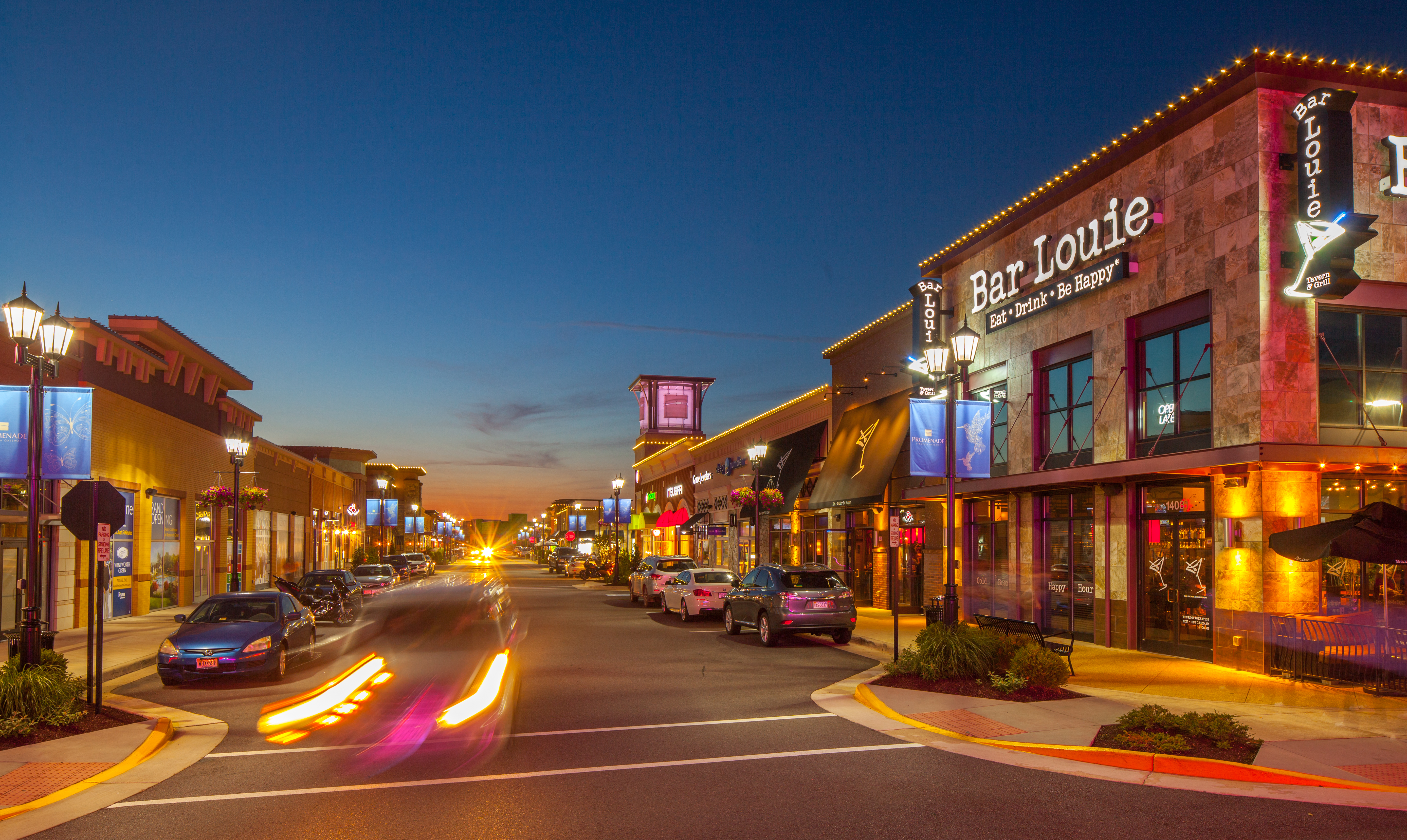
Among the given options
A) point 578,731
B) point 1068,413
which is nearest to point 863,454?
point 1068,413

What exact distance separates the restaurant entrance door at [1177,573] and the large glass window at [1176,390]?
2.81 ft

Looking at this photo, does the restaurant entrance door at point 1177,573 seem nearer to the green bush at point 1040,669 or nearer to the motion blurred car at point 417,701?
the green bush at point 1040,669

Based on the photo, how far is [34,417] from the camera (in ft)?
Answer: 39.8

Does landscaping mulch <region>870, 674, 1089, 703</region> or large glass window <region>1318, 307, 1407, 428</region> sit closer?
landscaping mulch <region>870, 674, 1089, 703</region>

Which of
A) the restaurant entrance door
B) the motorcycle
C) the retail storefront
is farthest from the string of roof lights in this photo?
the motorcycle

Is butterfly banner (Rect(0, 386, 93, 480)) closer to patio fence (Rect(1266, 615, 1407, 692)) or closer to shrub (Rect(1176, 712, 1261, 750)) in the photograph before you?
shrub (Rect(1176, 712, 1261, 750))

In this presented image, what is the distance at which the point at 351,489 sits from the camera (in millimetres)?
75375

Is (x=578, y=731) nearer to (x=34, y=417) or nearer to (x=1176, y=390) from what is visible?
(x=34, y=417)

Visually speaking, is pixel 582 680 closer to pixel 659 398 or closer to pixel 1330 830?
pixel 1330 830

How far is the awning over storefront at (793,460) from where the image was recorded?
35.2 m

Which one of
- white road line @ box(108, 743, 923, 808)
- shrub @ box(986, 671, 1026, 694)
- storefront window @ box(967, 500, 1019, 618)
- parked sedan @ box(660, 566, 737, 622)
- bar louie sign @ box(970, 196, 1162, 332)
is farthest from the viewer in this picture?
parked sedan @ box(660, 566, 737, 622)

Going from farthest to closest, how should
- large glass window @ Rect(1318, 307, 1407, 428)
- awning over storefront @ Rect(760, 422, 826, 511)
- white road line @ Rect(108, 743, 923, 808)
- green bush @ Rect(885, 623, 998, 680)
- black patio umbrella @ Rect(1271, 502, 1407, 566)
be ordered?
1. awning over storefront @ Rect(760, 422, 826, 511)
2. large glass window @ Rect(1318, 307, 1407, 428)
3. green bush @ Rect(885, 623, 998, 680)
4. black patio umbrella @ Rect(1271, 502, 1407, 566)
5. white road line @ Rect(108, 743, 923, 808)

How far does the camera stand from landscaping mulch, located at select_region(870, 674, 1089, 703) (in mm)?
12625

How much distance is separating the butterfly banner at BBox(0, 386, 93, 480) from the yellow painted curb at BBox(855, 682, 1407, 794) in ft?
39.4
